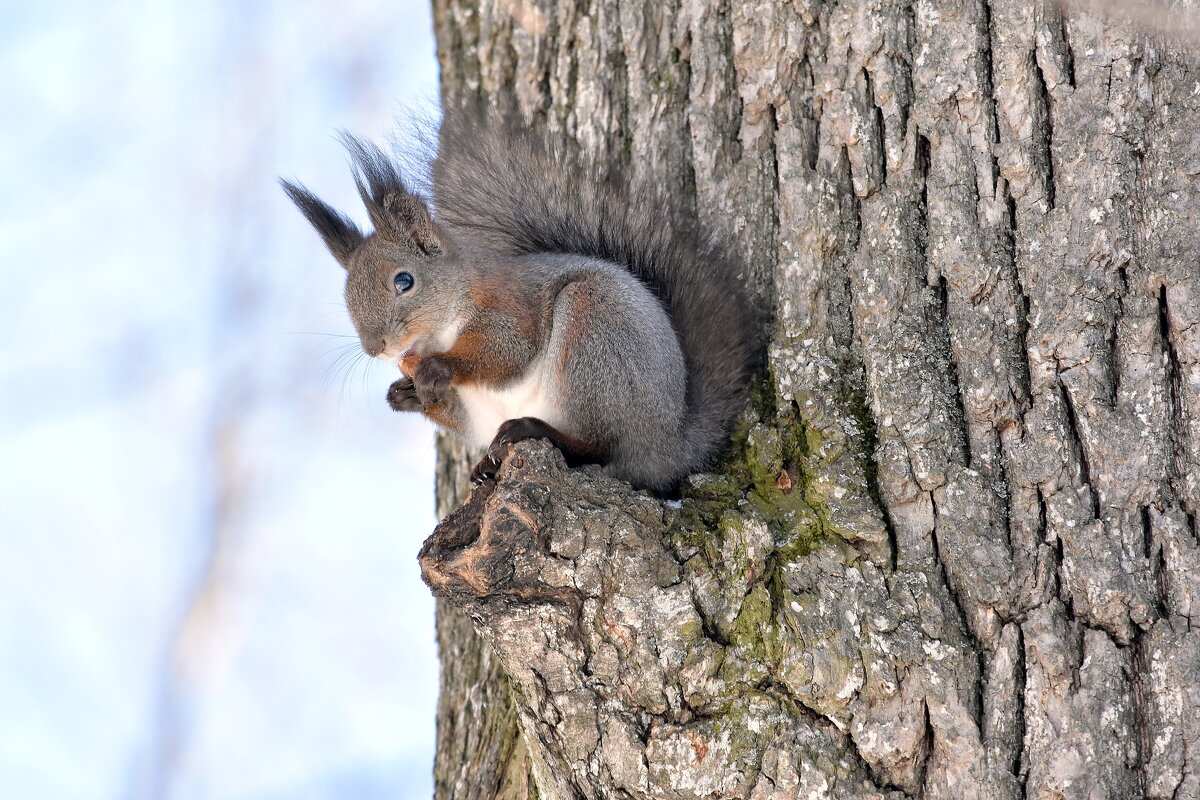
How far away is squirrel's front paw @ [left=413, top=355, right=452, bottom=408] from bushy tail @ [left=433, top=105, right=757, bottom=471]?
324 millimetres

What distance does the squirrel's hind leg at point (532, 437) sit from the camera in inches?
66.5

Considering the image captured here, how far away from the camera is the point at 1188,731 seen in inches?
48.5


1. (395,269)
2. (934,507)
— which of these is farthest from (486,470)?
(934,507)

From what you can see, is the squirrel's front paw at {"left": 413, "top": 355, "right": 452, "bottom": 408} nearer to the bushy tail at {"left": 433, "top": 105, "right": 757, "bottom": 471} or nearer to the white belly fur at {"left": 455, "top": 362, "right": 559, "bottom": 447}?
the white belly fur at {"left": 455, "top": 362, "right": 559, "bottom": 447}

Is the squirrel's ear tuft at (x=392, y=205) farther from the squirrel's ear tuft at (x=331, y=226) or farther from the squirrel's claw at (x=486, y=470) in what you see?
the squirrel's claw at (x=486, y=470)

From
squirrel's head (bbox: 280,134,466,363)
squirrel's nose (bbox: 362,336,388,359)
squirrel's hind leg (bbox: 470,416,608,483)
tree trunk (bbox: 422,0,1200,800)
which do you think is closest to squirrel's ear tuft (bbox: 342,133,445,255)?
squirrel's head (bbox: 280,134,466,363)

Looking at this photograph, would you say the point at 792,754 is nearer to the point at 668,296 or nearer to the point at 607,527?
the point at 607,527

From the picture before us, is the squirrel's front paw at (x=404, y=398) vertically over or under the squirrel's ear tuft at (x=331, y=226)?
under

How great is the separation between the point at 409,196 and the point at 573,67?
17.9 inches

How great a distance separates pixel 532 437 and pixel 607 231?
47 centimetres

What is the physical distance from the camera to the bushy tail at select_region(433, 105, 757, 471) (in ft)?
5.81

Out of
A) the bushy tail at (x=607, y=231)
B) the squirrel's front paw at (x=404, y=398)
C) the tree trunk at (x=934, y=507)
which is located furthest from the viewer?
the squirrel's front paw at (x=404, y=398)

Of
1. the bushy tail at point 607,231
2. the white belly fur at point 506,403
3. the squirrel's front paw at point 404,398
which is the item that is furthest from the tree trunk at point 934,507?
the squirrel's front paw at point 404,398

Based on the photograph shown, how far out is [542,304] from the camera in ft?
6.29
